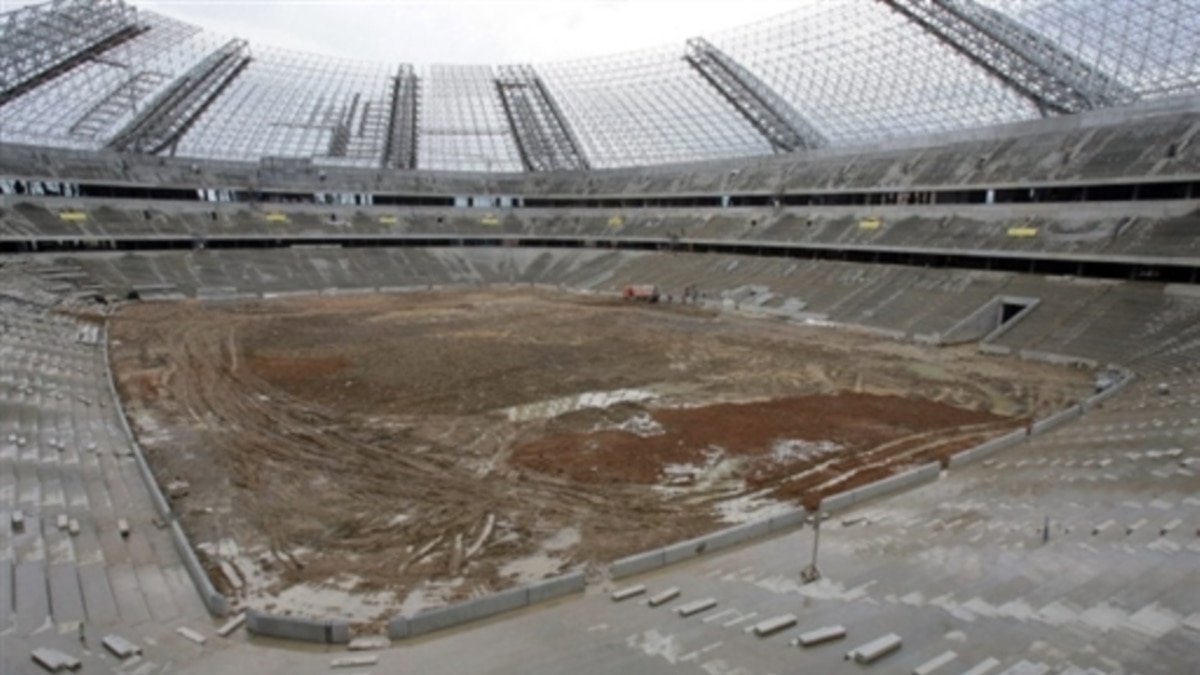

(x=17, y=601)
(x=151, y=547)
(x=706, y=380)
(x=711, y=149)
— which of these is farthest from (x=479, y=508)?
(x=711, y=149)

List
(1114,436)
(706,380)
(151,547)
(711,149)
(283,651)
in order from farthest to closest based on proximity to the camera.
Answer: (711,149) → (706,380) → (1114,436) → (151,547) → (283,651)

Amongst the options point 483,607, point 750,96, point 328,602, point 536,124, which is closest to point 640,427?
point 483,607

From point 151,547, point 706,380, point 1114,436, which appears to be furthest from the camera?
point 706,380

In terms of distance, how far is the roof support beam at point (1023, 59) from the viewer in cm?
4078

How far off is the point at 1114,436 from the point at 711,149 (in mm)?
54607

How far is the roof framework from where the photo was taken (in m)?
40.6

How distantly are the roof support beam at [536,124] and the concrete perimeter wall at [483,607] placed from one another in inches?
2498

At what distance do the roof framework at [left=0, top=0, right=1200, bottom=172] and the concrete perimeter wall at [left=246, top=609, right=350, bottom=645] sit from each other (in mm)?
46455

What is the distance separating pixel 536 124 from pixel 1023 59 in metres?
46.0

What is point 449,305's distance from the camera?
49594mm

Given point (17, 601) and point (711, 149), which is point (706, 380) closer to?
point (17, 601)

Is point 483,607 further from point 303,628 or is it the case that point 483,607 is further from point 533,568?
point 303,628

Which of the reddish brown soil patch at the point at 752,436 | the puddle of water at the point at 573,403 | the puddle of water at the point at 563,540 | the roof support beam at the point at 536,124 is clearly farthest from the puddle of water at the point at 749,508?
the roof support beam at the point at 536,124

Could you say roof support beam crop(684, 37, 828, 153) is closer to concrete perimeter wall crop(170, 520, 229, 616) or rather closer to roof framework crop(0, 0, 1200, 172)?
roof framework crop(0, 0, 1200, 172)
